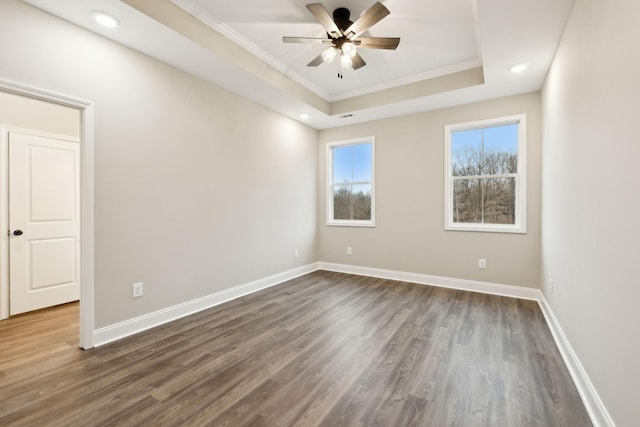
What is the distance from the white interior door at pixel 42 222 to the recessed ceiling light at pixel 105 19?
76.1 inches

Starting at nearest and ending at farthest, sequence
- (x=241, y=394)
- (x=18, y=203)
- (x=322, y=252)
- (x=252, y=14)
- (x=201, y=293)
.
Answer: (x=241, y=394) < (x=252, y=14) < (x=18, y=203) < (x=201, y=293) < (x=322, y=252)

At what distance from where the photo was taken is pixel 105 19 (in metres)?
2.20

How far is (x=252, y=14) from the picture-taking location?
8.55 feet

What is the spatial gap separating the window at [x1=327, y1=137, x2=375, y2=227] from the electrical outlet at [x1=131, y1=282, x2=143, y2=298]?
3.32 m

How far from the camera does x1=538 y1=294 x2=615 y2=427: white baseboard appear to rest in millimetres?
1471

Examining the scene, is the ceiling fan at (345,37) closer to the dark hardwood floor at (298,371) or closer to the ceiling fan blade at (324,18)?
the ceiling fan blade at (324,18)

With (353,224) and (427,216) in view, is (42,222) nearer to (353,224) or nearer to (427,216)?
(353,224)

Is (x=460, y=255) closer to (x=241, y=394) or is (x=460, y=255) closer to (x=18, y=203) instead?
(x=241, y=394)

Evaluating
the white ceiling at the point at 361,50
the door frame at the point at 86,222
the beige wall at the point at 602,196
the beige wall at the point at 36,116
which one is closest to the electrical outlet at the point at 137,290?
the door frame at the point at 86,222

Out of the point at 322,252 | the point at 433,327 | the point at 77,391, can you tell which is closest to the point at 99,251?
the point at 77,391

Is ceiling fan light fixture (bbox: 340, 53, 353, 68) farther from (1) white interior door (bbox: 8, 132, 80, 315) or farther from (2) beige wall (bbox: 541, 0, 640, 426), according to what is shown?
(1) white interior door (bbox: 8, 132, 80, 315)

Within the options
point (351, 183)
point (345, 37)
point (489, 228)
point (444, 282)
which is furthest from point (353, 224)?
point (345, 37)

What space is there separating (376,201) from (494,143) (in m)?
1.94

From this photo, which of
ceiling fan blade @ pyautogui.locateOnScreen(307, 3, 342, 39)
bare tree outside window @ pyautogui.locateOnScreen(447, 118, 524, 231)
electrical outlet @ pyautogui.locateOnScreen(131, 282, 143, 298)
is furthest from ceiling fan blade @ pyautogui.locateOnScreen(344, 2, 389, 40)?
electrical outlet @ pyautogui.locateOnScreen(131, 282, 143, 298)
